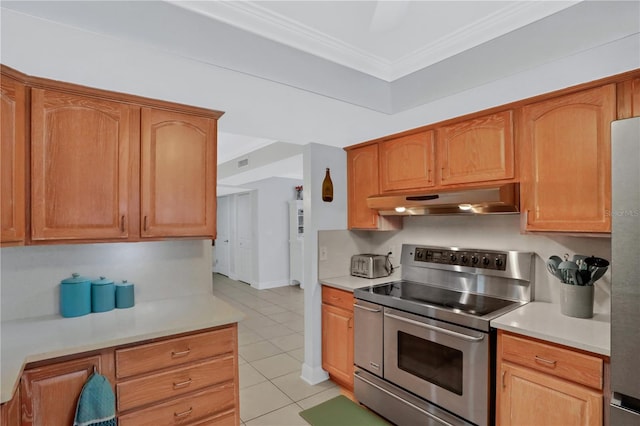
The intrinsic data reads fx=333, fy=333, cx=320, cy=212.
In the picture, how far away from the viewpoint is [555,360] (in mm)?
1665

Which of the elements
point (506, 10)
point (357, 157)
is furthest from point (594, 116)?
point (357, 157)

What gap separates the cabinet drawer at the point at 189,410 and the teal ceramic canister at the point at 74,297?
0.68 metres

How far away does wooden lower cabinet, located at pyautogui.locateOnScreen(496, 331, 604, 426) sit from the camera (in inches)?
61.3

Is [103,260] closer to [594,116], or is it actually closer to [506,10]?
[506,10]

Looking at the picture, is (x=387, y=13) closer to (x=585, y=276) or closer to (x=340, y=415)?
(x=585, y=276)

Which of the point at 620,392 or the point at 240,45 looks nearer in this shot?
the point at 620,392

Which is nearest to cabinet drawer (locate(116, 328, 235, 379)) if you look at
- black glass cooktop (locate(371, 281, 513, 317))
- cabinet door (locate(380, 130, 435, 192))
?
black glass cooktop (locate(371, 281, 513, 317))

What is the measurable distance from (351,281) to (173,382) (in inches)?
63.8

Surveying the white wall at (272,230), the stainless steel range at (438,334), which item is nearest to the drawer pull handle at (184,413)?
the stainless steel range at (438,334)

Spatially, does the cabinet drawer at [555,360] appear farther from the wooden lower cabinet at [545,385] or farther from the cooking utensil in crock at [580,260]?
the cooking utensil in crock at [580,260]

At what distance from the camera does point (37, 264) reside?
196 cm

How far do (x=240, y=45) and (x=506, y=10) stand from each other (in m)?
1.32

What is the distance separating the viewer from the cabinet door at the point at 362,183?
3.06 metres

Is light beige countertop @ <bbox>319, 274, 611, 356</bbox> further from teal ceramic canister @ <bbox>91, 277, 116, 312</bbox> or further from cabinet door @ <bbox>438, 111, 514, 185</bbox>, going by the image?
teal ceramic canister @ <bbox>91, 277, 116, 312</bbox>
